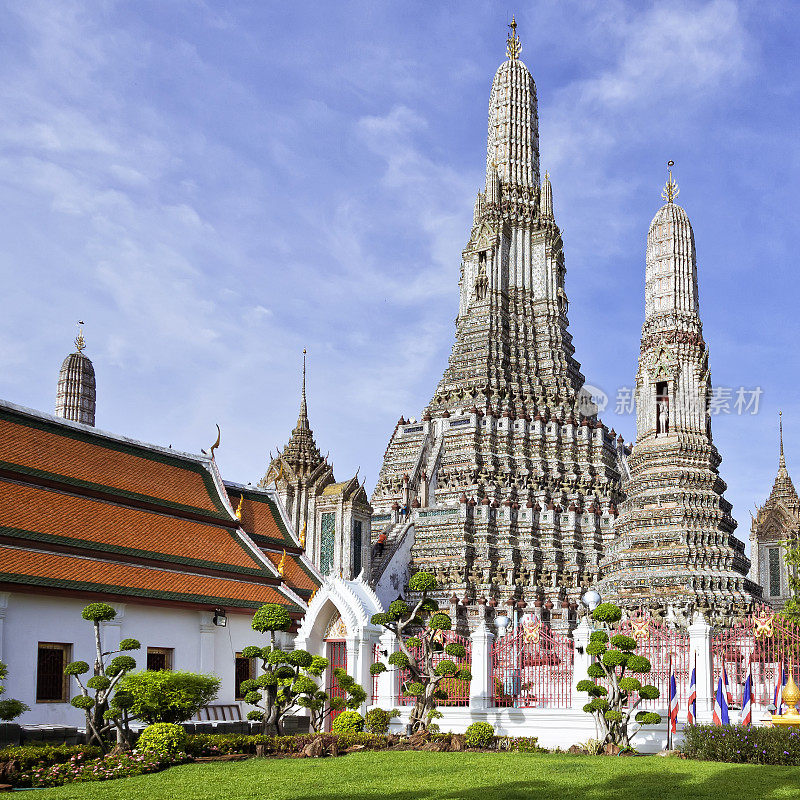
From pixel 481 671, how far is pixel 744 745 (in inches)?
238

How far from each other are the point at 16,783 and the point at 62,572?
6.52 metres

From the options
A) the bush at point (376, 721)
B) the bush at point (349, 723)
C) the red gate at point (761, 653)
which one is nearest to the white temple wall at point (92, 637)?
the bush at point (376, 721)

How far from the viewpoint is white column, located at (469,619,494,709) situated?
21.5 meters

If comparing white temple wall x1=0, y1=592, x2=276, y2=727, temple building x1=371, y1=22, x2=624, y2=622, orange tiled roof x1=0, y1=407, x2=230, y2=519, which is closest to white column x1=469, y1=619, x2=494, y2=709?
white temple wall x1=0, y1=592, x2=276, y2=727

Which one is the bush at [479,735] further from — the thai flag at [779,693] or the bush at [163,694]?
the thai flag at [779,693]

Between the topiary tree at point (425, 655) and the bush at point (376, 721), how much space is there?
666 mm

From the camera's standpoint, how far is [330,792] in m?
13.9

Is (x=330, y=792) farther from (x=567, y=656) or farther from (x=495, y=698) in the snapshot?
(x=567, y=656)

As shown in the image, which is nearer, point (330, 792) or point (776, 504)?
point (330, 792)

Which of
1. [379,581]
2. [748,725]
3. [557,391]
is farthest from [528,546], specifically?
[748,725]

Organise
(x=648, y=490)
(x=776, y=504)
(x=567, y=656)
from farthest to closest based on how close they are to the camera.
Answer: (x=776, y=504) < (x=648, y=490) < (x=567, y=656)

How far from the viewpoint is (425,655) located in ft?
72.6

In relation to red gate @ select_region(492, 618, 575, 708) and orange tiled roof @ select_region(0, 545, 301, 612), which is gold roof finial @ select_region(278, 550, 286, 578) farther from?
red gate @ select_region(492, 618, 575, 708)

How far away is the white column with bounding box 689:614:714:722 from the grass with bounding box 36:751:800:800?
3449mm
